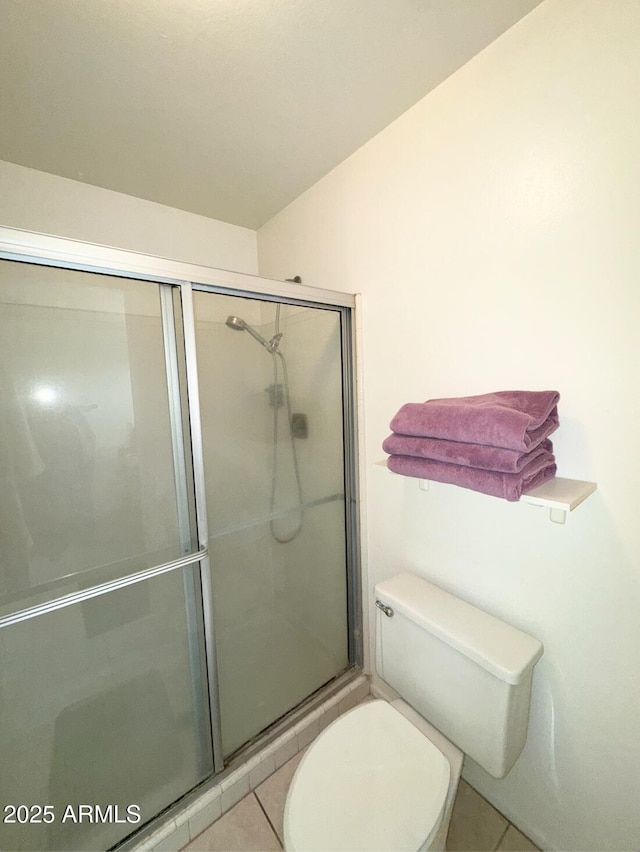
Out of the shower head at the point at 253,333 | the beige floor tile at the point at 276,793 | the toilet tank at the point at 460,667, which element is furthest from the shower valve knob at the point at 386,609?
the shower head at the point at 253,333

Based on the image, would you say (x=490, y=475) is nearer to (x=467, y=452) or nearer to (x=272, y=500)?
(x=467, y=452)

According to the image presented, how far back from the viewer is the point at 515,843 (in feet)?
3.42

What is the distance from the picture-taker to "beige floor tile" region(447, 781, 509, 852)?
1.05 meters

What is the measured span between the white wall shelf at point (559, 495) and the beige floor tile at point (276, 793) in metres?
1.39

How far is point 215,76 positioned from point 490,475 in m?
1.35

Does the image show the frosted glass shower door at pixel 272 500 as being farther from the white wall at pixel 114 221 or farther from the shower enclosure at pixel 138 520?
the white wall at pixel 114 221

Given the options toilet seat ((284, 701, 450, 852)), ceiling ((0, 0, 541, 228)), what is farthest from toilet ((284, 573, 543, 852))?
ceiling ((0, 0, 541, 228))

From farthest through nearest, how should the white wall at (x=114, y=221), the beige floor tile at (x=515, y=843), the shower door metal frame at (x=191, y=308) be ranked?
the white wall at (x=114, y=221), the beige floor tile at (x=515, y=843), the shower door metal frame at (x=191, y=308)

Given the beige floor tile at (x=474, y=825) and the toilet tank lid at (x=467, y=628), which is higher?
the toilet tank lid at (x=467, y=628)

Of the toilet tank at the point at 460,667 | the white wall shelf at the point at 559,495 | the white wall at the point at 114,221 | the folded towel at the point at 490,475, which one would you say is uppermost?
the white wall at the point at 114,221

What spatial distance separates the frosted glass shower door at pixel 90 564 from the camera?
3.02ft

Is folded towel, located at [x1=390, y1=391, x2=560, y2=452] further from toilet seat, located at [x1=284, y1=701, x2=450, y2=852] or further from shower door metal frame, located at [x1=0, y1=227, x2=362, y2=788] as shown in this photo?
toilet seat, located at [x1=284, y1=701, x2=450, y2=852]

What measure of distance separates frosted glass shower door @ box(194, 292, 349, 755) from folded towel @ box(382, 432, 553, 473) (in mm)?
557

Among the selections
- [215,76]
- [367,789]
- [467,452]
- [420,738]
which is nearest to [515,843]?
[420,738]
